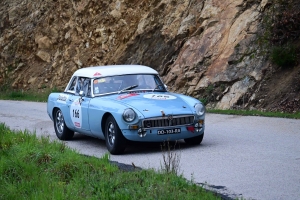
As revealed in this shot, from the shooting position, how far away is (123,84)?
12.1 metres

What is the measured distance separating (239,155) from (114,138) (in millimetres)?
2237

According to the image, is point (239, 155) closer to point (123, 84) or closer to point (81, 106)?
point (123, 84)

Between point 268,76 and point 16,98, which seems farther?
point 16,98

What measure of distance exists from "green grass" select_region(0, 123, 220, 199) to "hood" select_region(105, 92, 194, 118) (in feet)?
4.77

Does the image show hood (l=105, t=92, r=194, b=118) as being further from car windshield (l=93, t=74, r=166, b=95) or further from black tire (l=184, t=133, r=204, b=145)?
black tire (l=184, t=133, r=204, b=145)

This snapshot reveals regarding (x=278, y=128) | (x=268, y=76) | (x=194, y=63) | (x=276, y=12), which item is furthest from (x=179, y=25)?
(x=278, y=128)

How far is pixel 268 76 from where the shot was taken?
1783cm

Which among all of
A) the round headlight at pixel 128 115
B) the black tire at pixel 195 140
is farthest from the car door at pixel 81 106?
the black tire at pixel 195 140

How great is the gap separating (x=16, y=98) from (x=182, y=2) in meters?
9.34

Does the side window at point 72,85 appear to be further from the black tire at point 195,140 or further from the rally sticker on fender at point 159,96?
the black tire at point 195,140

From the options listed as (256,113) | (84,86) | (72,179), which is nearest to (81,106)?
(84,86)

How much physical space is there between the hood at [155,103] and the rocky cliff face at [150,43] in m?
5.59

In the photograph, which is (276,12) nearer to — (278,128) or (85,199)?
(278,128)

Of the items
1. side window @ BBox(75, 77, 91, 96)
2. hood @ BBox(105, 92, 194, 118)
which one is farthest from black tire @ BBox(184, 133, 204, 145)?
side window @ BBox(75, 77, 91, 96)
